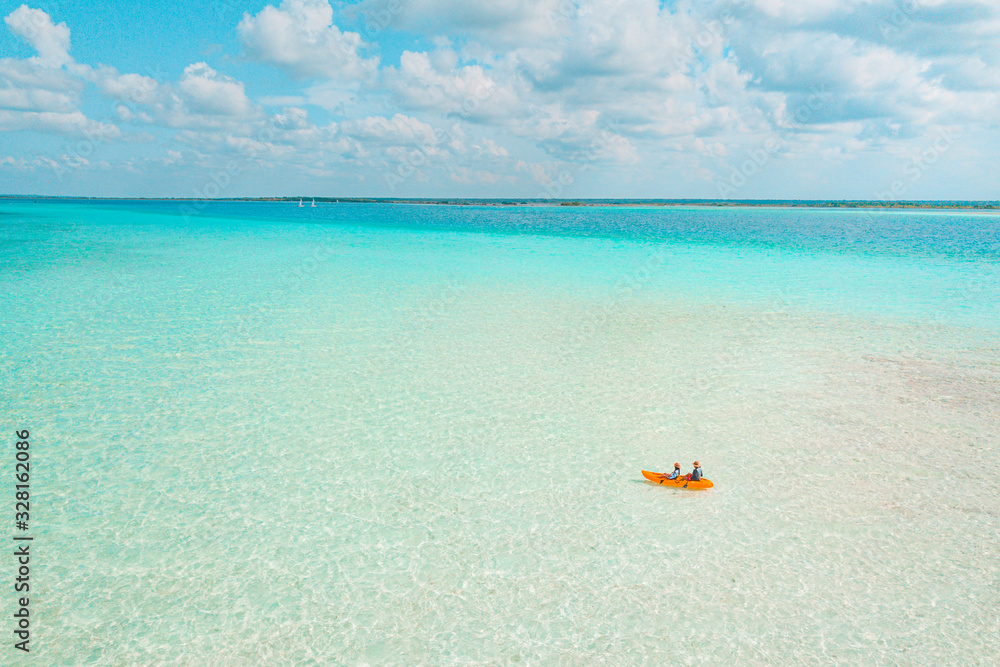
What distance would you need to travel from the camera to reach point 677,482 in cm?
1055

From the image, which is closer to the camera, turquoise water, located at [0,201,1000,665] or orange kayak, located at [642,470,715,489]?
turquoise water, located at [0,201,1000,665]

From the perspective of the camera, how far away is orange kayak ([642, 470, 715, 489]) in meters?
10.5

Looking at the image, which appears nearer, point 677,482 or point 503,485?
point 677,482

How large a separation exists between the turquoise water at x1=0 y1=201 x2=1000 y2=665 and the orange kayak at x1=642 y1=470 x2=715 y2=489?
0.23 metres

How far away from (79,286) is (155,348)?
14.6 metres

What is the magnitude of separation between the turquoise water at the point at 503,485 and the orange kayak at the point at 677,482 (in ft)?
0.77

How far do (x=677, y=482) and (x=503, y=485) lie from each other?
10.8 ft

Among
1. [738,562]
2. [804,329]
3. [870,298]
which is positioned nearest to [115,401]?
[738,562]

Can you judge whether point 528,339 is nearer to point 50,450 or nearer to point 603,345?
point 603,345

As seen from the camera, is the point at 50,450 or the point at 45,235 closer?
the point at 50,450

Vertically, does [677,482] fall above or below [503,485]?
above

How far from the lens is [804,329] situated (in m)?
21.9

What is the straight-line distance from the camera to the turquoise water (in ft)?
24.1

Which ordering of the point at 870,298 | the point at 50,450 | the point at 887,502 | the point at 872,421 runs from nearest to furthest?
the point at 887,502 → the point at 50,450 → the point at 872,421 → the point at 870,298
